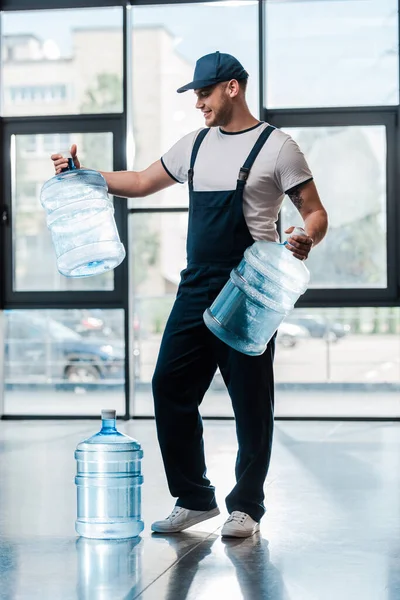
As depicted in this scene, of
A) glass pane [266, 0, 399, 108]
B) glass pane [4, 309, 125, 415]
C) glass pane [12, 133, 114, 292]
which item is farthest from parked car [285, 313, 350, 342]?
glass pane [12, 133, 114, 292]

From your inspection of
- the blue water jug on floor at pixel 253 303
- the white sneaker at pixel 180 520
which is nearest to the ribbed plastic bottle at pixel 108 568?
the white sneaker at pixel 180 520

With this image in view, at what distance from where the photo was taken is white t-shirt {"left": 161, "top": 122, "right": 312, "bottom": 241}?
2994 millimetres

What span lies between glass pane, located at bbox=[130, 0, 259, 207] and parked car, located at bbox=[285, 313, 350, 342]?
108 cm

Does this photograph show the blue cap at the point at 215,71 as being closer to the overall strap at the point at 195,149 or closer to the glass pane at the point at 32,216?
the overall strap at the point at 195,149

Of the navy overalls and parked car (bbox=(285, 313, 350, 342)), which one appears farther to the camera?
parked car (bbox=(285, 313, 350, 342))

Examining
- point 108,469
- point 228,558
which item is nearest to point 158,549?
point 228,558

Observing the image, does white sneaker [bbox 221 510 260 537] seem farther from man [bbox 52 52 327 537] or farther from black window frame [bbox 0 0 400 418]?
black window frame [bbox 0 0 400 418]

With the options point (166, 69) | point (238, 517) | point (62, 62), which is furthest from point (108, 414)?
point (62, 62)

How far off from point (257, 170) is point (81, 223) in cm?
70

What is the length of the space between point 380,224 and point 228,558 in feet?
13.5

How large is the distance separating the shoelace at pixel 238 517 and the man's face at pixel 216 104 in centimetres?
114

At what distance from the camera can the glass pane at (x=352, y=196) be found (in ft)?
21.5

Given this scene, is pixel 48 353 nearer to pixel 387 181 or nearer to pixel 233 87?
pixel 387 181

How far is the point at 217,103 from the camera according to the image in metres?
3.05
